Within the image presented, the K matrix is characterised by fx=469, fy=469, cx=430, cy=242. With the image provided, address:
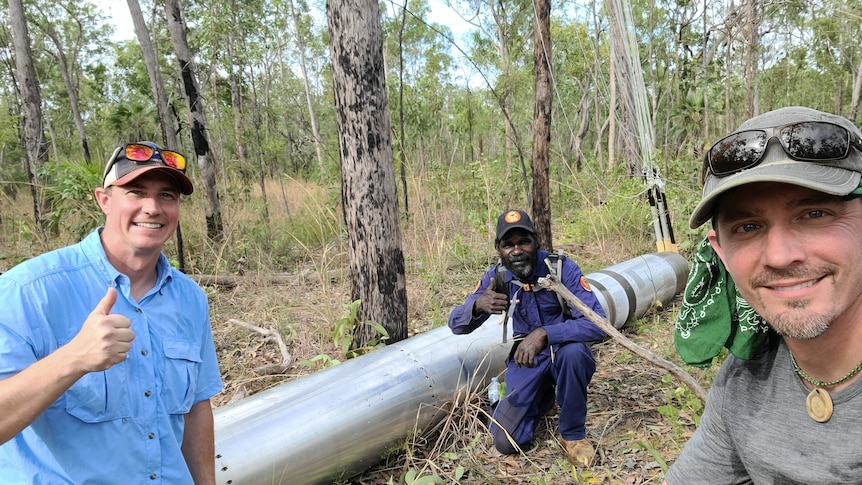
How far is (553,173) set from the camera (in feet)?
31.3

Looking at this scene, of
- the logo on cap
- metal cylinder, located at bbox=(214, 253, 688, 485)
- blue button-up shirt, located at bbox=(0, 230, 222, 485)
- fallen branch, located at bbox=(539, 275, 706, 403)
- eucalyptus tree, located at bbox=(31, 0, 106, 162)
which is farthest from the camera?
eucalyptus tree, located at bbox=(31, 0, 106, 162)

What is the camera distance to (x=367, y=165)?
3242mm

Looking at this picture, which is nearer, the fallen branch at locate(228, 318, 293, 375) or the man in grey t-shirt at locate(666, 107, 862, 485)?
the man in grey t-shirt at locate(666, 107, 862, 485)

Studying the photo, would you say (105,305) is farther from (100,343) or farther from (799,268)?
(799,268)

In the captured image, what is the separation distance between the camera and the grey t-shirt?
0.93 metres

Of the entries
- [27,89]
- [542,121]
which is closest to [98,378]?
[542,121]

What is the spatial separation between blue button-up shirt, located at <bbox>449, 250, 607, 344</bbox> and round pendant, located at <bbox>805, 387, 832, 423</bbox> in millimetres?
1756

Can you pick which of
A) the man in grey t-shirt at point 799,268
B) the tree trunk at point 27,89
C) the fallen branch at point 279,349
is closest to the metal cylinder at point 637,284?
the fallen branch at point 279,349

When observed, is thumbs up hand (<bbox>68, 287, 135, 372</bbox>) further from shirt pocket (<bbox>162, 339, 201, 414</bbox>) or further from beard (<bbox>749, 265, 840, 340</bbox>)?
beard (<bbox>749, 265, 840, 340</bbox>)

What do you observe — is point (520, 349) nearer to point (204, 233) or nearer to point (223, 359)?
point (223, 359)

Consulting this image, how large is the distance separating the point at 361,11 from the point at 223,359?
2.75 metres

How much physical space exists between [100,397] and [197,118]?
536 centimetres

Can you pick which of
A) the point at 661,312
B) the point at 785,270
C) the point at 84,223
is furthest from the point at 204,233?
the point at 785,270

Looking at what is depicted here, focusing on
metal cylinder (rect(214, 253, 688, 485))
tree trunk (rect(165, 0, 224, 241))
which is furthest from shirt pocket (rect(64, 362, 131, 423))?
tree trunk (rect(165, 0, 224, 241))
